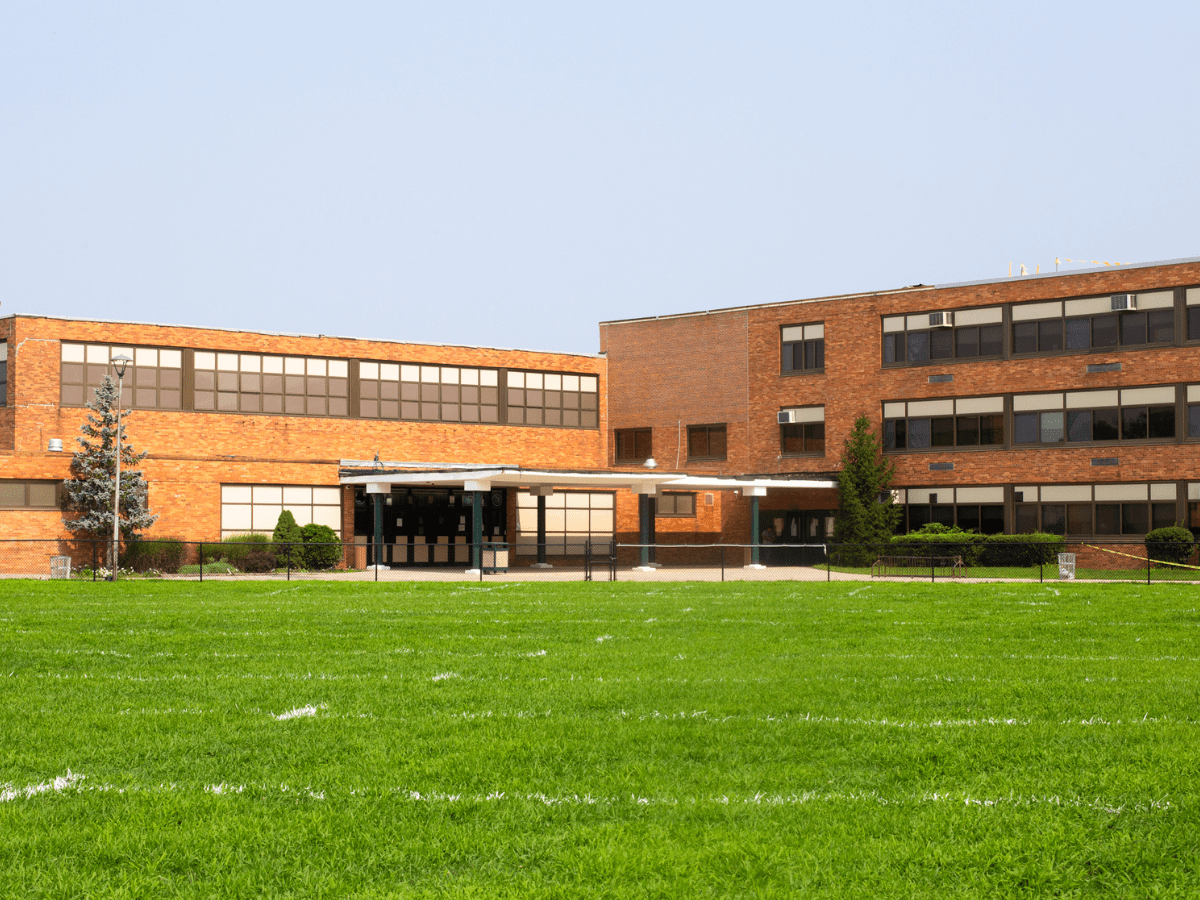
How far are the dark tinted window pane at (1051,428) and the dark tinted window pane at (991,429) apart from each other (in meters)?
1.58

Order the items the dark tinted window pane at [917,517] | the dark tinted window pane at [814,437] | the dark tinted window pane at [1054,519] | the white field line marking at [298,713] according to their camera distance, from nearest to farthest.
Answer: the white field line marking at [298,713] < the dark tinted window pane at [1054,519] < the dark tinted window pane at [917,517] < the dark tinted window pane at [814,437]

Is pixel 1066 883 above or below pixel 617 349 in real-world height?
below

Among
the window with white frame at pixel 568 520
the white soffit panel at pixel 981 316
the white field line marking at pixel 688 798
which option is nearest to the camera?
the white field line marking at pixel 688 798

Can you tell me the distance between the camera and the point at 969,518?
4984 centimetres

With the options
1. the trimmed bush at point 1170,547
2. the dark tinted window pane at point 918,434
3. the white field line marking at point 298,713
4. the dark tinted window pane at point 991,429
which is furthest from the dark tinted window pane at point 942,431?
the white field line marking at point 298,713

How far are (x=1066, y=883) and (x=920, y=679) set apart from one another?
663cm

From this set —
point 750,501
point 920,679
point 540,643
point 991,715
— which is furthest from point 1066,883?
point 750,501

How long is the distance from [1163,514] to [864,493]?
1103cm

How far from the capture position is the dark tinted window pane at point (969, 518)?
4969 cm

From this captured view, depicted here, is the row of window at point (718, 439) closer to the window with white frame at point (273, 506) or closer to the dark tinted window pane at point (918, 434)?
the dark tinted window pane at point (918, 434)

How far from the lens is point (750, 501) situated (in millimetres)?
55406

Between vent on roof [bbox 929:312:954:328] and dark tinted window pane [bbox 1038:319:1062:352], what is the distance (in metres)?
3.44

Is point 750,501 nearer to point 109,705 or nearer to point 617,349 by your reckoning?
point 617,349

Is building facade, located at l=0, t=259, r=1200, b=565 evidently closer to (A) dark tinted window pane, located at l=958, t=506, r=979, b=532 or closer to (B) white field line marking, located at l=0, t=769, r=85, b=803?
(A) dark tinted window pane, located at l=958, t=506, r=979, b=532
